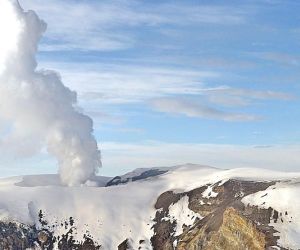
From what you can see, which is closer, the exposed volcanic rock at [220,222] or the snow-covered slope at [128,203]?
the exposed volcanic rock at [220,222]

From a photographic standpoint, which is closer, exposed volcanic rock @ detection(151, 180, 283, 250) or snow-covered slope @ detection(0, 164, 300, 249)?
exposed volcanic rock @ detection(151, 180, 283, 250)

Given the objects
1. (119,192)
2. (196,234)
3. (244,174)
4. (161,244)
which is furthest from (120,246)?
(244,174)

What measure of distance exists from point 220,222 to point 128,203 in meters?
41.8

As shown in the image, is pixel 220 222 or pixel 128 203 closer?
pixel 220 222

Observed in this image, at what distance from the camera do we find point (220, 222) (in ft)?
451

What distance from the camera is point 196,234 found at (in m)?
140

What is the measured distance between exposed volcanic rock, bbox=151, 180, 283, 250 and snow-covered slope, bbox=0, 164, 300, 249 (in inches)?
64.1

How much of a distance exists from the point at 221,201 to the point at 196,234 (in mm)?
18512

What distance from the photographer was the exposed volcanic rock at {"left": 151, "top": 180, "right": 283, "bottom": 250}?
130625 mm

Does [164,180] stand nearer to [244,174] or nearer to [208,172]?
[208,172]

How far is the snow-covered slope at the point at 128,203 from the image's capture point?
144875mm

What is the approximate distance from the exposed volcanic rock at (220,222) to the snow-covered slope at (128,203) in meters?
1.63

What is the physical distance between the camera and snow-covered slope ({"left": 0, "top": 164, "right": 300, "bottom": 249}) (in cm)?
14488

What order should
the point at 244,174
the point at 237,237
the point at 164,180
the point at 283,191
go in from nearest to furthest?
1. the point at 237,237
2. the point at 283,191
3. the point at 244,174
4. the point at 164,180
